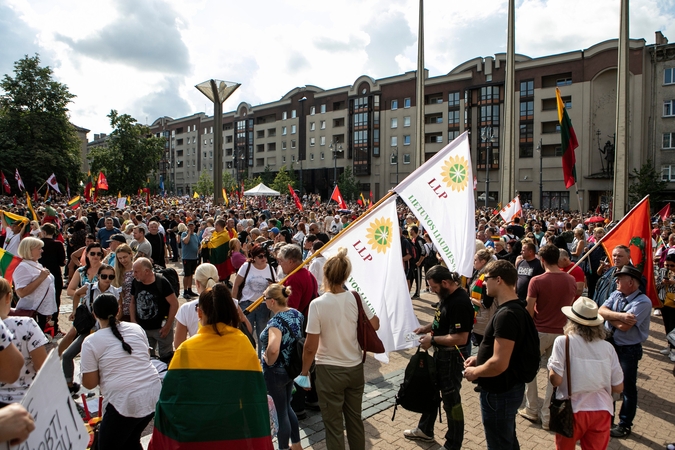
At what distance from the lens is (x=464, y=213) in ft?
17.4

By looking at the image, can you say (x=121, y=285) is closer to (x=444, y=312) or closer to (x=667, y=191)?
(x=444, y=312)

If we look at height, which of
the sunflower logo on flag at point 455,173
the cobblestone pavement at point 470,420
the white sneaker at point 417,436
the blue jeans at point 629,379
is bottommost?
the cobblestone pavement at point 470,420

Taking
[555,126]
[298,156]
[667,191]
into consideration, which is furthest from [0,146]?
[667,191]

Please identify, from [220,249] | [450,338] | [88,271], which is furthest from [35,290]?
[450,338]

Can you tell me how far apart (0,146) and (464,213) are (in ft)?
166

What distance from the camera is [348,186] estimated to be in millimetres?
63375

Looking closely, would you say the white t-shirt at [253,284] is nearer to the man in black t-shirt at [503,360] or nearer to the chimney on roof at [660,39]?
the man in black t-shirt at [503,360]

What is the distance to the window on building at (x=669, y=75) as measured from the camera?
1711 inches

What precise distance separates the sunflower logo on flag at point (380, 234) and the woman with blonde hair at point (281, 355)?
3.43ft

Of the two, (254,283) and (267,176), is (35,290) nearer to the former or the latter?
(254,283)

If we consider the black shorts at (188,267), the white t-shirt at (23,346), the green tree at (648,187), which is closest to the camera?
the white t-shirt at (23,346)

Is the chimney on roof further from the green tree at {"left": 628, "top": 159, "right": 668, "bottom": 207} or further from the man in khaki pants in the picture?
the man in khaki pants

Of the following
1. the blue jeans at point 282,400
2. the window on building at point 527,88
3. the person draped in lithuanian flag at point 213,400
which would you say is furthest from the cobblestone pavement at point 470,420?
the window on building at point 527,88

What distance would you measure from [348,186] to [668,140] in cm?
3521
